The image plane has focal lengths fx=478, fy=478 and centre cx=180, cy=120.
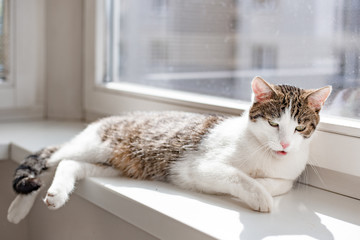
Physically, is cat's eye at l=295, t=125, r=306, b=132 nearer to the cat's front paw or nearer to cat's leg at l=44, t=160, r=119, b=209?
the cat's front paw

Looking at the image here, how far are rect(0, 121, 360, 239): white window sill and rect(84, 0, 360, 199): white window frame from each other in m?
0.06

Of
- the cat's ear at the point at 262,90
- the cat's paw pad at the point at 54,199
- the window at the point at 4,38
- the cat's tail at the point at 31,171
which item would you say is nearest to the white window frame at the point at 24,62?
the window at the point at 4,38

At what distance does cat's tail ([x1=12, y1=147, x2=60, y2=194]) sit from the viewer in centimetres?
114

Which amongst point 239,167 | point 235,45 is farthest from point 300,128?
point 235,45

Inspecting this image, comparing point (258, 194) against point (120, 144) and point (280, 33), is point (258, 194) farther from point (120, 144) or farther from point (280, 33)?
point (280, 33)

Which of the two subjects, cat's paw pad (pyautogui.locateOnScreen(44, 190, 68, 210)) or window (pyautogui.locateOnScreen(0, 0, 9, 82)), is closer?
cat's paw pad (pyautogui.locateOnScreen(44, 190, 68, 210))

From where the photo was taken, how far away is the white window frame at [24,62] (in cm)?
177

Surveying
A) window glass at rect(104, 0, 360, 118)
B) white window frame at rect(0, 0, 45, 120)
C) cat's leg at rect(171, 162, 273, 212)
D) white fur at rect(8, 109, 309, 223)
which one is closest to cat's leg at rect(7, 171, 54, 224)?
white fur at rect(8, 109, 309, 223)

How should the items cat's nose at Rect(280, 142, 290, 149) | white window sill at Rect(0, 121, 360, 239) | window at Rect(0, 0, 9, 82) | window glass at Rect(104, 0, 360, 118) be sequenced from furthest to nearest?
window at Rect(0, 0, 9, 82)
window glass at Rect(104, 0, 360, 118)
cat's nose at Rect(280, 142, 290, 149)
white window sill at Rect(0, 121, 360, 239)

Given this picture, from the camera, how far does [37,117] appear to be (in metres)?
1.88

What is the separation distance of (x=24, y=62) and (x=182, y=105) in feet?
2.42

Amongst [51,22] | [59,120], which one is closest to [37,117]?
[59,120]

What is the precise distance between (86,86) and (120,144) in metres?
0.66

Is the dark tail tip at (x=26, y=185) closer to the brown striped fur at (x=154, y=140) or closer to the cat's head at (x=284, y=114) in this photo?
the brown striped fur at (x=154, y=140)
